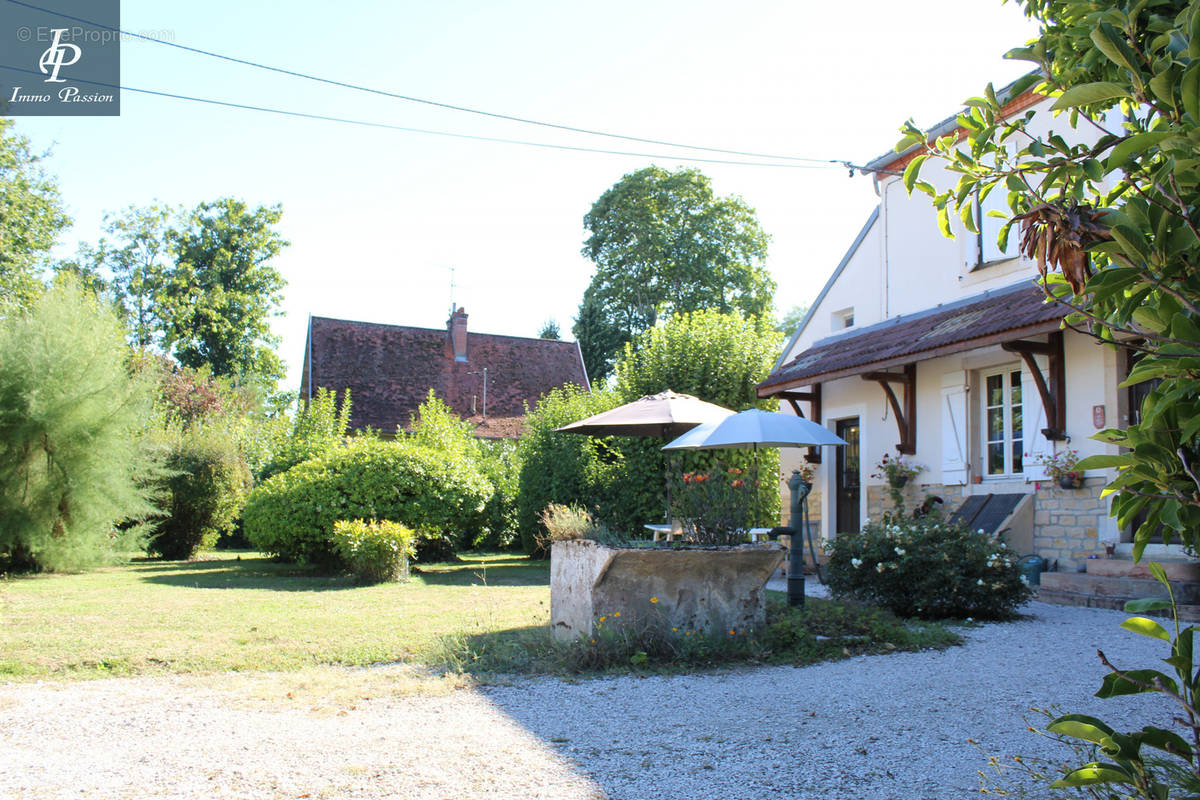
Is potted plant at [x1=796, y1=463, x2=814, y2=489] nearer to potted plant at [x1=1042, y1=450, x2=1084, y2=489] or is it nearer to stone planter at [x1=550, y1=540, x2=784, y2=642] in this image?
potted plant at [x1=1042, y1=450, x2=1084, y2=489]

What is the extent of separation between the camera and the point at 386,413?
2817 centimetres

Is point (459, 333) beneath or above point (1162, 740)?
above

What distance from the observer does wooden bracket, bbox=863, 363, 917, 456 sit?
12344mm

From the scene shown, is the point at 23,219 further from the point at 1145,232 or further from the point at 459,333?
the point at 1145,232

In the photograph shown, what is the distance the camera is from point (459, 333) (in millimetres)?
31406

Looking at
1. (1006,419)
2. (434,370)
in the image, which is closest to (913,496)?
(1006,419)

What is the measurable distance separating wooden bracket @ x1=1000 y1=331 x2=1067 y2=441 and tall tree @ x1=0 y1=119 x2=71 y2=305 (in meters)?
26.4

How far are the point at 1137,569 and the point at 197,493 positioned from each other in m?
16.2

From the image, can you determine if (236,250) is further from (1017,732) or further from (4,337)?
(1017,732)

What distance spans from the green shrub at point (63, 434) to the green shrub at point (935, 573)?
11.8 meters

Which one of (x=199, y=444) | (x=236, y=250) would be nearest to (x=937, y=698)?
(x=199, y=444)

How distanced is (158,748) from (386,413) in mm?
24386

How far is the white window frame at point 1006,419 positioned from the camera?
35.5ft

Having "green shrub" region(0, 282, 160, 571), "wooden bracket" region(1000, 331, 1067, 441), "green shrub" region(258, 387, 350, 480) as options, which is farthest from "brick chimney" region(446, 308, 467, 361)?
"wooden bracket" region(1000, 331, 1067, 441)
